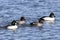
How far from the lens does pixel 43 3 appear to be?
3275 cm

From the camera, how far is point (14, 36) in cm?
2328

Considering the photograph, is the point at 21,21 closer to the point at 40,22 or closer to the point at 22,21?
the point at 22,21

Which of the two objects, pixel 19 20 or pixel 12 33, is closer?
pixel 12 33

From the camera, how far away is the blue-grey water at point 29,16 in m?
23.3

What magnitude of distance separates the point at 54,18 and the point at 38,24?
2.39m

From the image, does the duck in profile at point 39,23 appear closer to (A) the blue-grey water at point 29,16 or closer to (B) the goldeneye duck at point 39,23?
(B) the goldeneye duck at point 39,23

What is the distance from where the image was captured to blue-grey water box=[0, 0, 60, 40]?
23281 millimetres

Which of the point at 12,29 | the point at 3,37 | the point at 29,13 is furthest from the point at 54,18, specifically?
the point at 3,37

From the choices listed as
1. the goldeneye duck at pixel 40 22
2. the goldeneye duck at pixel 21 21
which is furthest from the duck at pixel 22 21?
the goldeneye duck at pixel 40 22

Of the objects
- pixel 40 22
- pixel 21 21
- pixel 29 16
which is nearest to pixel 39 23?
pixel 40 22

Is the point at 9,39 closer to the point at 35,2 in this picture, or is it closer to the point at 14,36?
the point at 14,36

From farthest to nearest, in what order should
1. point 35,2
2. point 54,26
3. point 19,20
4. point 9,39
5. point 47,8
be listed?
1. point 35,2
2. point 47,8
3. point 19,20
4. point 54,26
5. point 9,39

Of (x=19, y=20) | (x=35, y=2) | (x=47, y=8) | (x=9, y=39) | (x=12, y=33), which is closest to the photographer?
(x=9, y=39)

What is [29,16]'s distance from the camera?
28.3 metres
